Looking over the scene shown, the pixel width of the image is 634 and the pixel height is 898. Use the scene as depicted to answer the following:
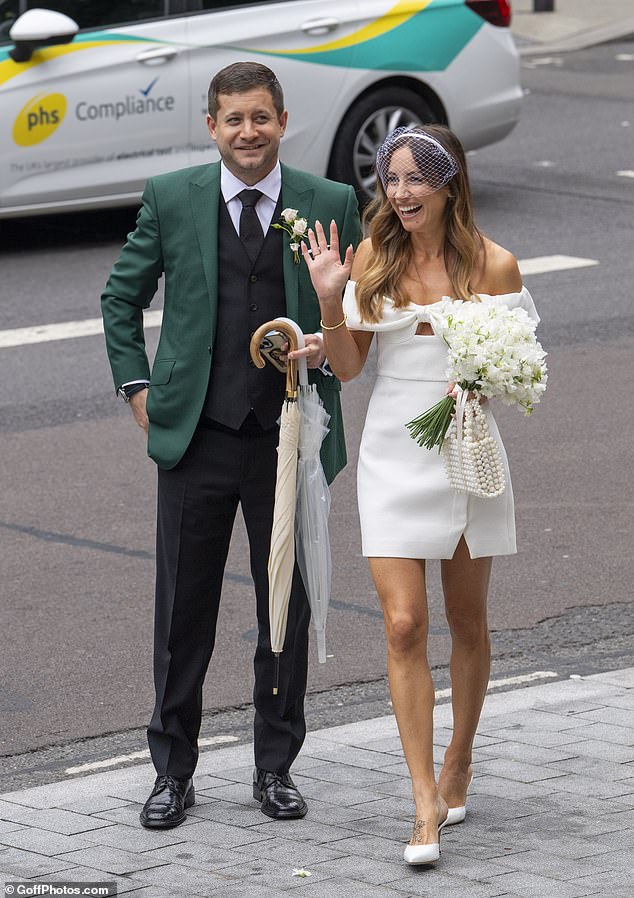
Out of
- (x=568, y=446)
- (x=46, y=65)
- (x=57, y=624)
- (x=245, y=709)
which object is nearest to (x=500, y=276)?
(x=245, y=709)

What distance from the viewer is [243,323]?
4.77 m

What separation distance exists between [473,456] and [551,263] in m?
7.77

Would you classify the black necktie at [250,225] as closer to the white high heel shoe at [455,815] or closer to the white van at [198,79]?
the white high heel shoe at [455,815]

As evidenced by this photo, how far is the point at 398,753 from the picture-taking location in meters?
5.23

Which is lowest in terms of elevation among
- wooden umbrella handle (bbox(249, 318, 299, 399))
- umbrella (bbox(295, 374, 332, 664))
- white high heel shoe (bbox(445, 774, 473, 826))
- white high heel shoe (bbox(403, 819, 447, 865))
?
white high heel shoe (bbox(445, 774, 473, 826))

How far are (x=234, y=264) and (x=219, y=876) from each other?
1584mm

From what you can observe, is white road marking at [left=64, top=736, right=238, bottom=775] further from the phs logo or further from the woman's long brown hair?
the phs logo

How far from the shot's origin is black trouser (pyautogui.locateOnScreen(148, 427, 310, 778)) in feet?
15.8

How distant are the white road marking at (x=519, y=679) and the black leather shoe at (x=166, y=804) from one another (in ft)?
4.43

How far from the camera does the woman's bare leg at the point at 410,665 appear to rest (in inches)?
179

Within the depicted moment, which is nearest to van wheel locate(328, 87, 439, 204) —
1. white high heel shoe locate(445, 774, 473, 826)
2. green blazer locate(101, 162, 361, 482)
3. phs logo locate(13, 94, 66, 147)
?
phs logo locate(13, 94, 66, 147)

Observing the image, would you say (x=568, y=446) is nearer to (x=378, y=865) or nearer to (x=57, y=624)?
(x=57, y=624)

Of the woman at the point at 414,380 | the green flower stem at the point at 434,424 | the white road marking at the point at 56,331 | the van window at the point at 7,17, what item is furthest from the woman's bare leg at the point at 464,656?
the van window at the point at 7,17

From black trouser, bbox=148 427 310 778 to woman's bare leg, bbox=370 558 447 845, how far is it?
0.36 meters
